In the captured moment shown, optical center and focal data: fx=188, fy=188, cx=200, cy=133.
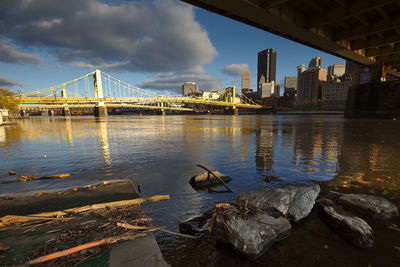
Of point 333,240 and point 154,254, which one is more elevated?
point 154,254

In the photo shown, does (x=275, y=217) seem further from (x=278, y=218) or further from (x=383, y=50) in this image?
(x=383, y=50)

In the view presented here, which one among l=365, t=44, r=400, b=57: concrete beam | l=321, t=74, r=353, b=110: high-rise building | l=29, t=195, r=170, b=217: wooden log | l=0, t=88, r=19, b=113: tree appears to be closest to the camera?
l=29, t=195, r=170, b=217: wooden log

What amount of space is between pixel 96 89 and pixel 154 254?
110611 millimetres

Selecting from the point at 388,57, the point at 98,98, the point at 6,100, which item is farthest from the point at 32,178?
the point at 98,98

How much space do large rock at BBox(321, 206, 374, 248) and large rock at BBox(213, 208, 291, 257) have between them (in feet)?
3.14

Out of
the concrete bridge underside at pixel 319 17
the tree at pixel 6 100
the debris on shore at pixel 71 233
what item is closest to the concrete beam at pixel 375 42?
the concrete bridge underside at pixel 319 17

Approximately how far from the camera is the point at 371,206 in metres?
3.97

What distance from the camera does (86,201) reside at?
425 centimetres

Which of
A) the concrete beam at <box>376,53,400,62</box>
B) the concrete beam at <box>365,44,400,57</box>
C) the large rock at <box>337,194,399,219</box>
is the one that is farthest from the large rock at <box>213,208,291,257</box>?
the concrete beam at <box>376,53,400,62</box>

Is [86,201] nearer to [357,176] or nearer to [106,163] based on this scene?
[106,163]

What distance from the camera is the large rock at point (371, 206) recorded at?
3865 mm

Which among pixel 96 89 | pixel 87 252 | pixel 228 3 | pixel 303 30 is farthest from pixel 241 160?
pixel 96 89

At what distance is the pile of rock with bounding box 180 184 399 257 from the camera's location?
2972mm

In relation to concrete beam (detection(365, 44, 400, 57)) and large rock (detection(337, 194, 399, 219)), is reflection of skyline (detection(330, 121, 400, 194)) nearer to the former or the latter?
large rock (detection(337, 194, 399, 219))
